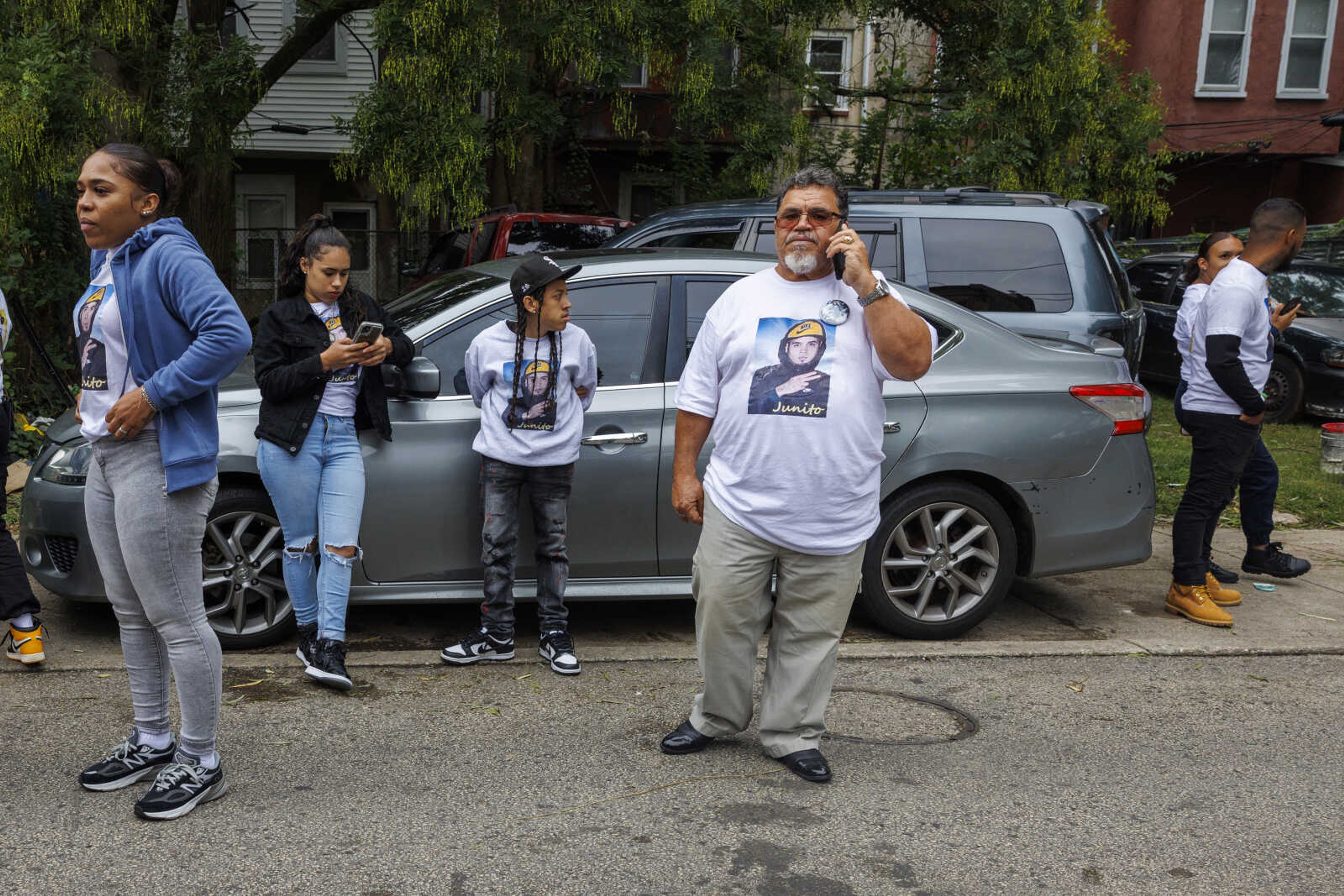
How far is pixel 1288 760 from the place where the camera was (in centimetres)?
438

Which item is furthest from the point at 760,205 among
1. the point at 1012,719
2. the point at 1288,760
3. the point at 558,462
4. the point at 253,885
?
the point at 253,885

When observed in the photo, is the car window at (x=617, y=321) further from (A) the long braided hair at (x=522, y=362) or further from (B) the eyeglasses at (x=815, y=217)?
(B) the eyeglasses at (x=815, y=217)

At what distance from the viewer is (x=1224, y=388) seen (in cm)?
594

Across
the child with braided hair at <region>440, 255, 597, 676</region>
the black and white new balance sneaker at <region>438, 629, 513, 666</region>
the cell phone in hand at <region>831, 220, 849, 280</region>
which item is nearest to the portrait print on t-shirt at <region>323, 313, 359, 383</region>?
the child with braided hair at <region>440, 255, 597, 676</region>

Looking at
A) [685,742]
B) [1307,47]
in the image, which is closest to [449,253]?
[685,742]

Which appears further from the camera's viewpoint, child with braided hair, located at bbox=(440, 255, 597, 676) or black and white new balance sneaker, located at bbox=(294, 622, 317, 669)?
child with braided hair, located at bbox=(440, 255, 597, 676)

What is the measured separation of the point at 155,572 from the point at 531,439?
1674mm

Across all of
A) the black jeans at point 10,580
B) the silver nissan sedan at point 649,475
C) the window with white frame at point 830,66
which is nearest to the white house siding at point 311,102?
the window with white frame at point 830,66

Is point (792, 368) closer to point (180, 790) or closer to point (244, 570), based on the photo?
point (180, 790)

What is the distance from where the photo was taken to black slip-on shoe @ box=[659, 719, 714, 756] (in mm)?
4305

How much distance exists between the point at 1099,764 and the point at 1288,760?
66cm

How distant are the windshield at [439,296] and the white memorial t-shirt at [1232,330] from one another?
3.19 metres

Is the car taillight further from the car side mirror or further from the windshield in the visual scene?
the car side mirror

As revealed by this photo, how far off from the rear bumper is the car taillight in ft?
0.14
